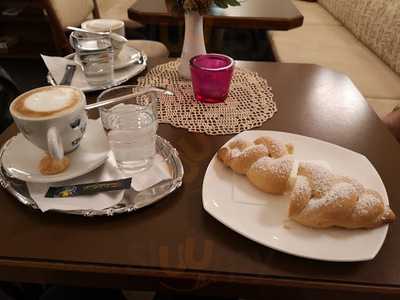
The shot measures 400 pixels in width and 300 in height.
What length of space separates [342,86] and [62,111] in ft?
2.39

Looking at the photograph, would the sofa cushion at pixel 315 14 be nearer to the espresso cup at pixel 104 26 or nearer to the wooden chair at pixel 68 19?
the wooden chair at pixel 68 19

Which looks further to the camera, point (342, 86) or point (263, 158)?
point (342, 86)

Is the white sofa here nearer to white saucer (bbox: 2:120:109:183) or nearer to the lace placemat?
the lace placemat

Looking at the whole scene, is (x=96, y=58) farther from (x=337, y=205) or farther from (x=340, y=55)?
(x=340, y=55)

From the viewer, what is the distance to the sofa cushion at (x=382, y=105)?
1327 mm

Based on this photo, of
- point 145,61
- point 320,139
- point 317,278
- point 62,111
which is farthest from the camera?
point 145,61

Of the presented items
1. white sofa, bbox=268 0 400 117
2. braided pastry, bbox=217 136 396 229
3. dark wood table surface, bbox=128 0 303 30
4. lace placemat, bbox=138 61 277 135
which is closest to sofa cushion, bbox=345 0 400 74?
white sofa, bbox=268 0 400 117

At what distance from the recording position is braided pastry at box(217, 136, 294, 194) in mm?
555

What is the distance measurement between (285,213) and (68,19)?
1.53m

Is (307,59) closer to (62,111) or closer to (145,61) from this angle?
(145,61)

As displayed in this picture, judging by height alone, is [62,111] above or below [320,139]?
above

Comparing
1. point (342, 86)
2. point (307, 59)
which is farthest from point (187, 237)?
point (307, 59)

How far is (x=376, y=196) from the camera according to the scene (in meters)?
0.52

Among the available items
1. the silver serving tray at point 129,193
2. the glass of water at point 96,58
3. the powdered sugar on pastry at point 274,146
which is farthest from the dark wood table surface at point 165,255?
the glass of water at point 96,58
